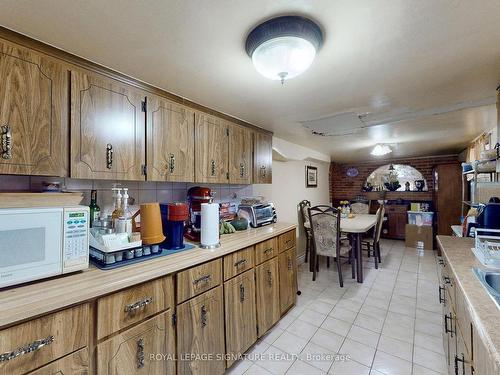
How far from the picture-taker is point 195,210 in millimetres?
1969

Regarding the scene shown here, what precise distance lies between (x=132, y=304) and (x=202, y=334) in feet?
1.77

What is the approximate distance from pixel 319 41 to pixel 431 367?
227cm

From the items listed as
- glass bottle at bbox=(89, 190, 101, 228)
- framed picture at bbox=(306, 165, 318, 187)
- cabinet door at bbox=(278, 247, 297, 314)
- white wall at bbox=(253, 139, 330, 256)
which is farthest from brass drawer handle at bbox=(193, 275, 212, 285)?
framed picture at bbox=(306, 165, 318, 187)

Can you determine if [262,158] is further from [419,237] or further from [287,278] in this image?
[419,237]

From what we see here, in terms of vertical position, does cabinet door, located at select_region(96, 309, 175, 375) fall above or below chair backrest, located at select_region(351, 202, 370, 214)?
below

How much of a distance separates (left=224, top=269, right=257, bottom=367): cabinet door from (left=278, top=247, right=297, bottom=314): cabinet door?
0.46 m

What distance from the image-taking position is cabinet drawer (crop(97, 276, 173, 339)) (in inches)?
39.8

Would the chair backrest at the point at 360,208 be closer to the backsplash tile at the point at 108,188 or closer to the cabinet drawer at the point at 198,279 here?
the backsplash tile at the point at 108,188

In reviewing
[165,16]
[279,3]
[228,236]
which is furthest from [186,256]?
[279,3]

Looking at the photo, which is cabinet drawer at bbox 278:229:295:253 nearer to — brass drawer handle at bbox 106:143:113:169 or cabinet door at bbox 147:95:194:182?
cabinet door at bbox 147:95:194:182

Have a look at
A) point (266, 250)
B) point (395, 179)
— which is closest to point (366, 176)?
point (395, 179)

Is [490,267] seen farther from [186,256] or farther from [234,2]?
[234,2]

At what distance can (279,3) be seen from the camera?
90 cm

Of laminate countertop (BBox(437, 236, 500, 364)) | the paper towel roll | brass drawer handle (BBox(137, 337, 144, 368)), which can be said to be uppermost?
the paper towel roll
